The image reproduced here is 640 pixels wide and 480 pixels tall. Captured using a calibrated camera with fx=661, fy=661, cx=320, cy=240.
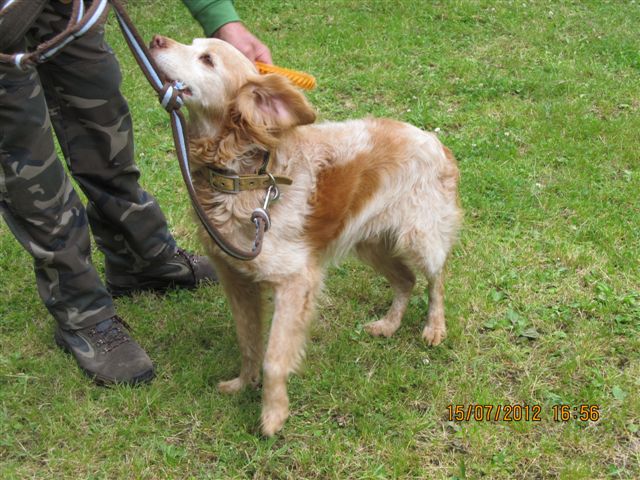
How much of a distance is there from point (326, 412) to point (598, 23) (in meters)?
6.24

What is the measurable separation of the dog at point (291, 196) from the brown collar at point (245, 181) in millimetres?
31

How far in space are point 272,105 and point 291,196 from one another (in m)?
0.40

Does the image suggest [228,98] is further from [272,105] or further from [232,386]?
[232,386]

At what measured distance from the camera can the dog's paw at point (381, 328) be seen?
344cm

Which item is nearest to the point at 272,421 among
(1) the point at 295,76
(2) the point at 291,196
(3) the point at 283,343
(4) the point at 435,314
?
(3) the point at 283,343

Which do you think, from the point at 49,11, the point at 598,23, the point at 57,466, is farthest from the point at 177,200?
the point at 598,23

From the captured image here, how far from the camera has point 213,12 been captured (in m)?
2.92

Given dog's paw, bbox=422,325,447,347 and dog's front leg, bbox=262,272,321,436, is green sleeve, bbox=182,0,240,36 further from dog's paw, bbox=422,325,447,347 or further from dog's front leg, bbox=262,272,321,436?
dog's paw, bbox=422,325,447,347

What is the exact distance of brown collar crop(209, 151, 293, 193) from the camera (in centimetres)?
269

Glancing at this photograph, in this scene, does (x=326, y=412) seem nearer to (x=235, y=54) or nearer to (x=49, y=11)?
(x=235, y=54)

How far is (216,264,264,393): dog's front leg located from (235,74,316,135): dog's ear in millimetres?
707

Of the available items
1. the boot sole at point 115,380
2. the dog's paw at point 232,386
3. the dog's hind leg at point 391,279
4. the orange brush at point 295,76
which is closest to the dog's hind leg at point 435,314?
the dog's hind leg at point 391,279

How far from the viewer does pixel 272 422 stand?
2.71m

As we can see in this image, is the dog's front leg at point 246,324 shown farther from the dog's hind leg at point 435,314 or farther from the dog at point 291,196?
the dog's hind leg at point 435,314
